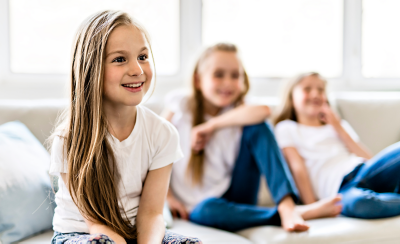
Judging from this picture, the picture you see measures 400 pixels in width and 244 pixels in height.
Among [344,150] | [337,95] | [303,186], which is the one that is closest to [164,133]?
[303,186]

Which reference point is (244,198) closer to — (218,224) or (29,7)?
(218,224)

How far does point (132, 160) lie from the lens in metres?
0.97

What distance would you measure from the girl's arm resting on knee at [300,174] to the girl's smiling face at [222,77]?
14.9 inches

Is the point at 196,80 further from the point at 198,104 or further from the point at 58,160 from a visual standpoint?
the point at 58,160

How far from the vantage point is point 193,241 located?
31.7 inches

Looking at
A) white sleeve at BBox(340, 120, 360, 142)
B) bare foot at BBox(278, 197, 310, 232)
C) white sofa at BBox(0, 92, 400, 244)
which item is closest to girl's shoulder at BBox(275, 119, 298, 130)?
white sofa at BBox(0, 92, 400, 244)

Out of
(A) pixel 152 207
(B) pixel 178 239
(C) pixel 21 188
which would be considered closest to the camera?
(B) pixel 178 239

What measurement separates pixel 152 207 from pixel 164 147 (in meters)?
0.17

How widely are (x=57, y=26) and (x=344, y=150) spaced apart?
5.44ft

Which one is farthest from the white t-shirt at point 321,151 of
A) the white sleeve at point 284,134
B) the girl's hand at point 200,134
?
the girl's hand at point 200,134

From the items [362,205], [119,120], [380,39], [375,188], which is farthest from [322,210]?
[380,39]

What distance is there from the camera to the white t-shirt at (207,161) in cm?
144

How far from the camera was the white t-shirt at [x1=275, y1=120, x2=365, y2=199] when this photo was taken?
154 centimetres

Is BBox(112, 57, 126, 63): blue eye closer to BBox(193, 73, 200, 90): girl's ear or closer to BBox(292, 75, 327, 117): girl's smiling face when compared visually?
BBox(193, 73, 200, 90): girl's ear
